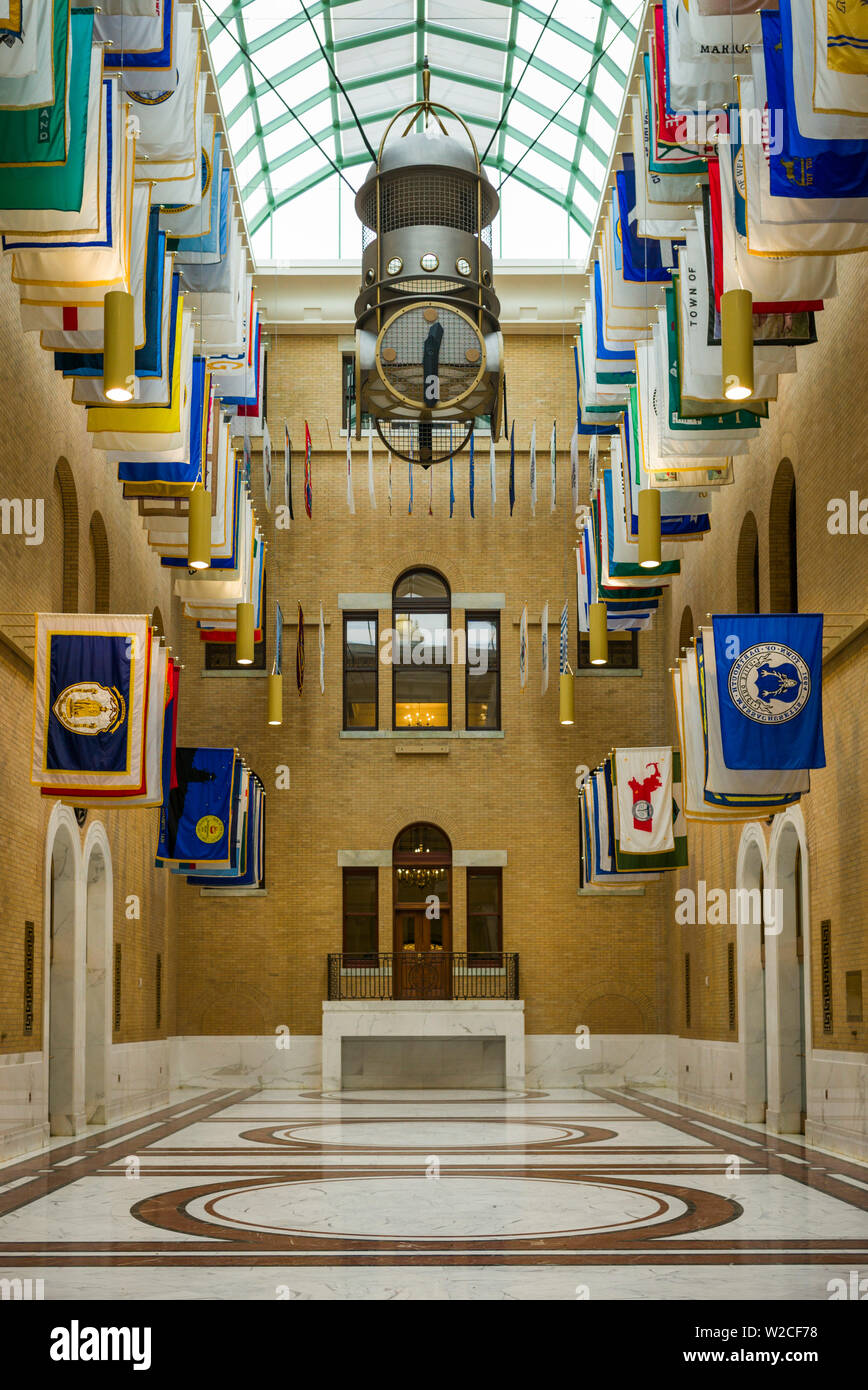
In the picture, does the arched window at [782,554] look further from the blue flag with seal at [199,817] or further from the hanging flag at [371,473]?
the hanging flag at [371,473]

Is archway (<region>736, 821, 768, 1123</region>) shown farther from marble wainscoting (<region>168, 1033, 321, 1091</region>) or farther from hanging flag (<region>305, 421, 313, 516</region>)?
hanging flag (<region>305, 421, 313, 516</region>)

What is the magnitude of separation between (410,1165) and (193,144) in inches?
378

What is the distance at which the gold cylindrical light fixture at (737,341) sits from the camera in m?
8.72

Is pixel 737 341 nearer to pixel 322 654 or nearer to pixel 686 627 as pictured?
pixel 686 627

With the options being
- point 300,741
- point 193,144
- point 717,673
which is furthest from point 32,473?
point 300,741

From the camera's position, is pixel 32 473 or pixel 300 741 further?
pixel 300 741

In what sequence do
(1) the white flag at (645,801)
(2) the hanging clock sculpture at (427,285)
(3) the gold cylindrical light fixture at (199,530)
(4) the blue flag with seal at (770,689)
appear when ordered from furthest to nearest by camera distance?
(1) the white flag at (645,801) < (3) the gold cylindrical light fixture at (199,530) < (2) the hanging clock sculpture at (427,285) < (4) the blue flag with seal at (770,689)

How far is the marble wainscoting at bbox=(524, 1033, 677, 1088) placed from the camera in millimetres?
27328

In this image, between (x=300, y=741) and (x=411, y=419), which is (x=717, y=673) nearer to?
(x=411, y=419)

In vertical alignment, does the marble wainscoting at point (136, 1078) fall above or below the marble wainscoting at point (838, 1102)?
below

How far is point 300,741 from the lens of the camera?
93.7 feet

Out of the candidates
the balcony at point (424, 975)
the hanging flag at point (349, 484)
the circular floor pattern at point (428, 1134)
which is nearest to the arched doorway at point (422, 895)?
the balcony at point (424, 975)

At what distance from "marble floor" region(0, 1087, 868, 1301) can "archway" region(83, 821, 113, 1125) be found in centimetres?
156

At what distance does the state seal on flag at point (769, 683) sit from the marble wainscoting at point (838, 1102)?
3.41 m
